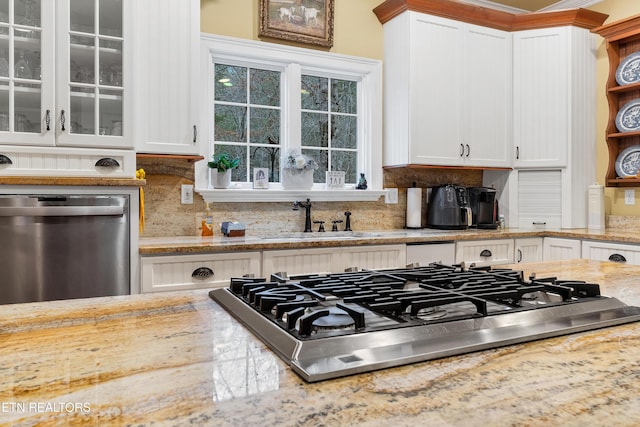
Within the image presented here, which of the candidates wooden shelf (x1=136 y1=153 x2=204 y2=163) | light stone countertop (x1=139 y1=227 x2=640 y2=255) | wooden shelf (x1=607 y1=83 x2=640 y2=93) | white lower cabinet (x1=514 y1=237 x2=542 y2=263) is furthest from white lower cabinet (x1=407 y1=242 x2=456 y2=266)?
wooden shelf (x1=607 y1=83 x2=640 y2=93)

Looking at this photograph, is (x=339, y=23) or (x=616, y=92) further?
(x=616, y=92)

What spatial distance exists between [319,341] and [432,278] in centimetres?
59

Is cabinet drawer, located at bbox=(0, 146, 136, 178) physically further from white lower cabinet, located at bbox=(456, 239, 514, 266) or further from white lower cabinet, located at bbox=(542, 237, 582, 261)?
white lower cabinet, located at bbox=(542, 237, 582, 261)

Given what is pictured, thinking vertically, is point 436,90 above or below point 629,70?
below

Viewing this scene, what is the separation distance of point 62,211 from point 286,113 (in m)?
1.79

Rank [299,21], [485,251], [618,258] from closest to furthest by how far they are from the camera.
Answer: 1. [618,258]
2. [485,251]
3. [299,21]

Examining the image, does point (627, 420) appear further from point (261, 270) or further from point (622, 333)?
point (261, 270)

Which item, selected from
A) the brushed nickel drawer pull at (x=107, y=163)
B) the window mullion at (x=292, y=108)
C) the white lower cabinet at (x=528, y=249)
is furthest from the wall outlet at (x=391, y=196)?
the brushed nickel drawer pull at (x=107, y=163)

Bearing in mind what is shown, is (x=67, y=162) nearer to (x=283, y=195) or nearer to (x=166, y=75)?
(x=166, y=75)

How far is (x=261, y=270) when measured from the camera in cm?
268

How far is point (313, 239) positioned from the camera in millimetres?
2869

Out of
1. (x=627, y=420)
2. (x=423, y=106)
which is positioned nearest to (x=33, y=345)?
(x=627, y=420)

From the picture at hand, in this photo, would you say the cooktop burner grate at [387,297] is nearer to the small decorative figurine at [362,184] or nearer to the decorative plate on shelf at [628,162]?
the small decorative figurine at [362,184]

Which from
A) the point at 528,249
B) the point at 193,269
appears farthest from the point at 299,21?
the point at 528,249
